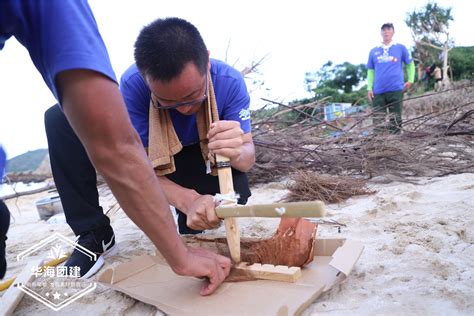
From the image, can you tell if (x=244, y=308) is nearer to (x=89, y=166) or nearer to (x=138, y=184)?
(x=138, y=184)

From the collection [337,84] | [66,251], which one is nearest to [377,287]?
[66,251]

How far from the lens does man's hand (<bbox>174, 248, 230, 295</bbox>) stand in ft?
3.79

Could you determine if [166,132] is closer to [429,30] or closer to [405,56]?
[405,56]

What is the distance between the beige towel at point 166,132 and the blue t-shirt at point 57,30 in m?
1.00

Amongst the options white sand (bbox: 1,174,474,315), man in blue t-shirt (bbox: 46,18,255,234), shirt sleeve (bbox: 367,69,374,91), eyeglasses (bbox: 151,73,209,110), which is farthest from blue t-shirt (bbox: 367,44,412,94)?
eyeglasses (bbox: 151,73,209,110)

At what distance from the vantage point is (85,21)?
2.62 ft

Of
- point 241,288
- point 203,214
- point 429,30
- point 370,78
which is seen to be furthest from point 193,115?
point 429,30

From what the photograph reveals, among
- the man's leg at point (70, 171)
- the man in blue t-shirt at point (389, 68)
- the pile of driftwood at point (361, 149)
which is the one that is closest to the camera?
the man's leg at point (70, 171)

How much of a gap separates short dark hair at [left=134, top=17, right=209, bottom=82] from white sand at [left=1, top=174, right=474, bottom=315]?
952mm

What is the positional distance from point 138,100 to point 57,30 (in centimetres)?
113

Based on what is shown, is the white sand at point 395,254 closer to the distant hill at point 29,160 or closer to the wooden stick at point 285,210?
the wooden stick at point 285,210

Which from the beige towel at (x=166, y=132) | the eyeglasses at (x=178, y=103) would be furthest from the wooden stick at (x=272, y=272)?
the eyeglasses at (x=178, y=103)

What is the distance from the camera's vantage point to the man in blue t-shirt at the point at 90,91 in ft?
2.52

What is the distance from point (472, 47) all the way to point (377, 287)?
24.7m
